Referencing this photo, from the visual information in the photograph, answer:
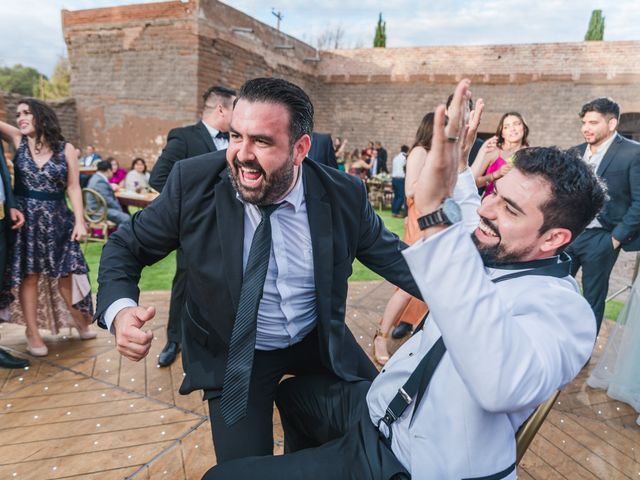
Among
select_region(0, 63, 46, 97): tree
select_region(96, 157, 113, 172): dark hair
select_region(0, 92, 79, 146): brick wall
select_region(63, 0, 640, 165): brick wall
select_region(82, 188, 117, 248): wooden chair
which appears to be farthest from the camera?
select_region(0, 63, 46, 97): tree

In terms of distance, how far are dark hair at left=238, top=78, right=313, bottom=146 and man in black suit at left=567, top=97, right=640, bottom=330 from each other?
267cm

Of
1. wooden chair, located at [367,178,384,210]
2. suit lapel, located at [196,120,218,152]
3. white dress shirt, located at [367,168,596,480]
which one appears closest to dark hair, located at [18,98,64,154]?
suit lapel, located at [196,120,218,152]

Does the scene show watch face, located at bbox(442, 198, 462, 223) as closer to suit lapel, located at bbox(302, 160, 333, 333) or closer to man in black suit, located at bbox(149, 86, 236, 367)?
suit lapel, located at bbox(302, 160, 333, 333)

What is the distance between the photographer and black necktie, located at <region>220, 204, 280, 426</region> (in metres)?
1.59

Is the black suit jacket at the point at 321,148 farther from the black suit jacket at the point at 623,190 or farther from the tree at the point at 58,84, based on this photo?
the tree at the point at 58,84

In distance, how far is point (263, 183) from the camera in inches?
64.6

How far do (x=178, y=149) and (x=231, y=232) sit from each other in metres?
1.89

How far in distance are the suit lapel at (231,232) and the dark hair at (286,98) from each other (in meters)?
0.33

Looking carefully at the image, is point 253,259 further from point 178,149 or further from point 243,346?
point 178,149

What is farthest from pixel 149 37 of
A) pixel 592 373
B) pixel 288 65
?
pixel 592 373

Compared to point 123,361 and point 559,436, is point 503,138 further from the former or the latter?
point 123,361

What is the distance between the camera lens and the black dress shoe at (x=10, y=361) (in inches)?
119

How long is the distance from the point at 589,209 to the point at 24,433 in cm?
294

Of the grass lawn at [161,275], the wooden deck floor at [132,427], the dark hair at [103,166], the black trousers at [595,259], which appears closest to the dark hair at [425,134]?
the black trousers at [595,259]
